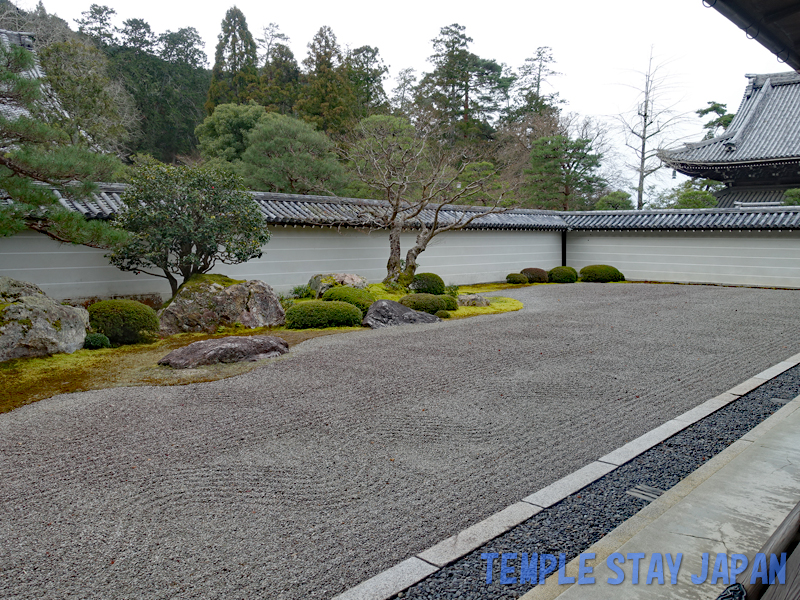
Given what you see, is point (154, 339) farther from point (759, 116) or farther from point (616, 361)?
point (759, 116)

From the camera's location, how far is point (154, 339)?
8508 mm

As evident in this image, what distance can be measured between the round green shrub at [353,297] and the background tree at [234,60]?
23.7 m

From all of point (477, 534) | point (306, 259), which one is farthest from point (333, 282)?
point (477, 534)

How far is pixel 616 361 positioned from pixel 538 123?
84.6 ft

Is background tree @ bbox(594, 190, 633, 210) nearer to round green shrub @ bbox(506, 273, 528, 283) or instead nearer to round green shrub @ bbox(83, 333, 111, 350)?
round green shrub @ bbox(506, 273, 528, 283)

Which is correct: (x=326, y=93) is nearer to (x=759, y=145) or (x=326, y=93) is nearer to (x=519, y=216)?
(x=519, y=216)

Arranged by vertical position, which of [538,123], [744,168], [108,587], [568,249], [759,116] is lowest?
[108,587]

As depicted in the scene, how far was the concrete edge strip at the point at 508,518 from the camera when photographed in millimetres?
2461

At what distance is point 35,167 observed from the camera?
7.55 meters

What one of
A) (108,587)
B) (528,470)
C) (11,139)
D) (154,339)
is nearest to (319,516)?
(108,587)

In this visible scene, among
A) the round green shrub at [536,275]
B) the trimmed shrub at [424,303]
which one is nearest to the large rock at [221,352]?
the trimmed shrub at [424,303]

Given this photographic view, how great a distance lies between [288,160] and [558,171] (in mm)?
12872

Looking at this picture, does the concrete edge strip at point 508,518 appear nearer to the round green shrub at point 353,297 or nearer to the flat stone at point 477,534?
the flat stone at point 477,534

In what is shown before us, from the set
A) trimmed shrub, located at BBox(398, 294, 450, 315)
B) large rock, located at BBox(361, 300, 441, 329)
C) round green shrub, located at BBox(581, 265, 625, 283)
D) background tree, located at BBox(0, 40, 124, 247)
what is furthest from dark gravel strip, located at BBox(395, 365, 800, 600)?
round green shrub, located at BBox(581, 265, 625, 283)
